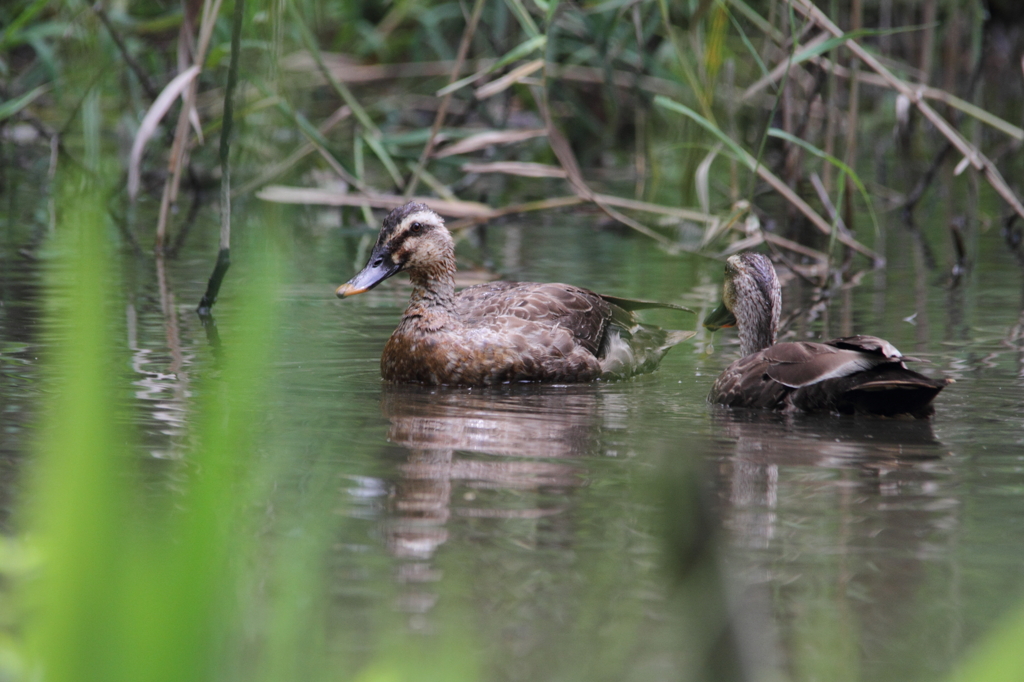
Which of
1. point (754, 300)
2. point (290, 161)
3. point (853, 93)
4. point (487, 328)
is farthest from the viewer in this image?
point (853, 93)

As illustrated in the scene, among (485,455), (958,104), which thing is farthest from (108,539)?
(958,104)

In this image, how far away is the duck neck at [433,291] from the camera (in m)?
6.36

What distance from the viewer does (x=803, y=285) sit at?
29.6 feet

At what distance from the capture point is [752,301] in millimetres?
6391

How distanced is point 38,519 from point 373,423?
13.9 feet

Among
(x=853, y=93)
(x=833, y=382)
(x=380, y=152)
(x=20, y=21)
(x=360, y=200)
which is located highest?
(x=20, y=21)

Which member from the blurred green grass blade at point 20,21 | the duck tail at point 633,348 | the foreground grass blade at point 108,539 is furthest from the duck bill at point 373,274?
the foreground grass blade at point 108,539

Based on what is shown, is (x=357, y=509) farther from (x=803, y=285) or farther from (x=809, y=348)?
(x=803, y=285)

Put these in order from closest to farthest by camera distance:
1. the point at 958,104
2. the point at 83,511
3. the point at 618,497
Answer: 1. the point at 83,511
2. the point at 618,497
3. the point at 958,104

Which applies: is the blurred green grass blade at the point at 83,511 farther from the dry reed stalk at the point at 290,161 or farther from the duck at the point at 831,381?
the duck at the point at 831,381

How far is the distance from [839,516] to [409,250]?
3.15 m

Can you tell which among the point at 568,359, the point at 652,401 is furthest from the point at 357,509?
the point at 568,359

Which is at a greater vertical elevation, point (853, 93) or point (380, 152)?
point (853, 93)

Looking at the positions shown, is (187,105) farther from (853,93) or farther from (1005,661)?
(1005,661)
